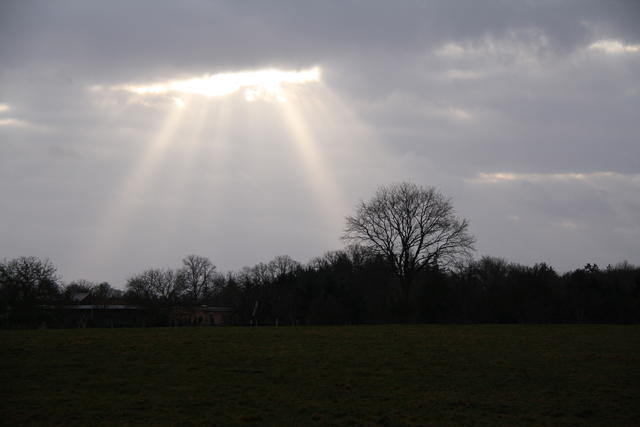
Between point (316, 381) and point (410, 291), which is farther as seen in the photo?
point (410, 291)

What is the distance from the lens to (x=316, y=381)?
17.6 metres

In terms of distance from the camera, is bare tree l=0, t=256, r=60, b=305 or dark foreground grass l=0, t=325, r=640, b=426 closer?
dark foreground grass l=0, t=325, r=640, b=426

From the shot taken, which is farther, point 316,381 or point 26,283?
point 26,283

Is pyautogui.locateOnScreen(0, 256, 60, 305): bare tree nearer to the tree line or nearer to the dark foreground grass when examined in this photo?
the tree line

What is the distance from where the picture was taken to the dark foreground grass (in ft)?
45.1

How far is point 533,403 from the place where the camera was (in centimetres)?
1517

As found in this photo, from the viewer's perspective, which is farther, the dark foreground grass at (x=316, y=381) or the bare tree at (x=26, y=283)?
the bare tree at (x=26, y=283)

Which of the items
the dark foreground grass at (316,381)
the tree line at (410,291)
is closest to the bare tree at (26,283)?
the tree line at (410,291)

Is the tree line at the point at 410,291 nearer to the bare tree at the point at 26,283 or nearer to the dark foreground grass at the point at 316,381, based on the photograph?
the bare tree at the point at 26,283

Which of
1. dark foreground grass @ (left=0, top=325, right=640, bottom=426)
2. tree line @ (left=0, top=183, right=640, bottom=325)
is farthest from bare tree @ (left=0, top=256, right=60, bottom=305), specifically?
dark foreground grass @ (left=0, top=325, right=640, bottom=426)

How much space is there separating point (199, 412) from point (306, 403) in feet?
8.70

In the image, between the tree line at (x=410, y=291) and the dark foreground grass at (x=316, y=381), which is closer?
the dark foreground grass at (x=316, y=381)

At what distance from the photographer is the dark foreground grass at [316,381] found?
1373cm

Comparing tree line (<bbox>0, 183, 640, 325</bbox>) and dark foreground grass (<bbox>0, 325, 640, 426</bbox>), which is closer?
dark foreground grass (<bbox>0, 325, 640, 426</bbox>)
